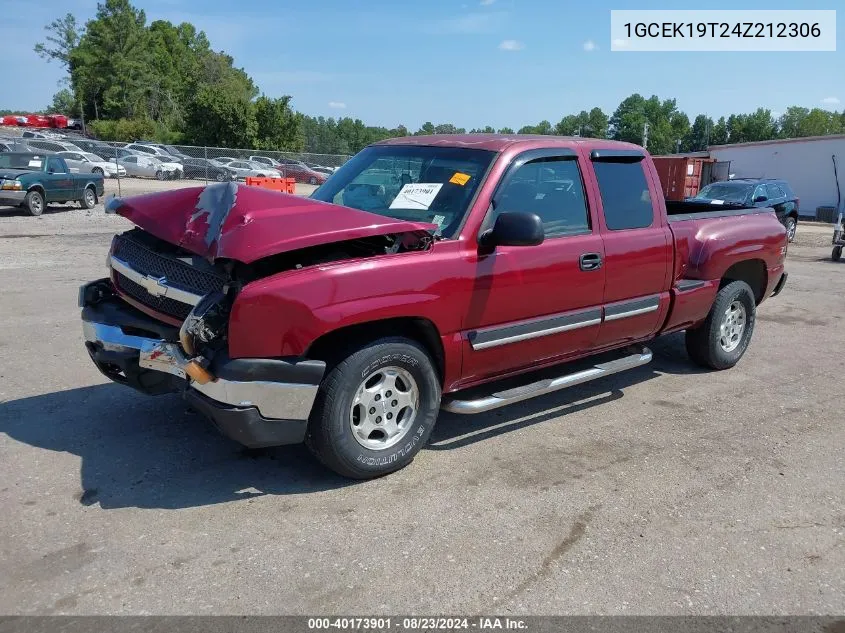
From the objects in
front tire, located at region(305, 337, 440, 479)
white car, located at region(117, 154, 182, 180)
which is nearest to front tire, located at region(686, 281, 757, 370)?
front tire, located at region(305, 337, 440, 479)

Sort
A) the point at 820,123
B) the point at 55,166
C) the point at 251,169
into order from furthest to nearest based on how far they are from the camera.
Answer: the point at 820,123
the point at 251,169
the point at 55,166

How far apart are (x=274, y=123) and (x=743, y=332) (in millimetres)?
49958

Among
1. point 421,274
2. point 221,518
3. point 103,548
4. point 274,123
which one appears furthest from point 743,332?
point 274,123

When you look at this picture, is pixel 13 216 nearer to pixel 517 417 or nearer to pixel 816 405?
pixel 517 417

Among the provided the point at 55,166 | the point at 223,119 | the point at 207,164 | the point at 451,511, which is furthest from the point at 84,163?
the point at 451,511

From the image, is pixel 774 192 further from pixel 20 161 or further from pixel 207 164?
pixel 207 164

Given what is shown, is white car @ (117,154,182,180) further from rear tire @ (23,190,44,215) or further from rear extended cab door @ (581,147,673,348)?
rear extended cab door @ (581,147,673,348)

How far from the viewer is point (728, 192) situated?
1852 centimetres

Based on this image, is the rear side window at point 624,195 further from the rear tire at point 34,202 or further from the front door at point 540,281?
the rear tire at point 34,202

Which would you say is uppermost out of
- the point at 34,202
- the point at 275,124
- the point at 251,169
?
the point at 275,124

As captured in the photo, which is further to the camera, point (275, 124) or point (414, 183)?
point (275, 124)

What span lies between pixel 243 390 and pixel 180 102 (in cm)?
7902

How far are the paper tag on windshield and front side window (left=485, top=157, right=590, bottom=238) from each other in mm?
411

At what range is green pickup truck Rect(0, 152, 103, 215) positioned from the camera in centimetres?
1748
